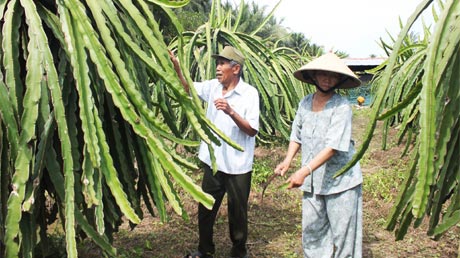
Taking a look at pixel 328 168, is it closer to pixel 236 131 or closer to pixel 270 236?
pixel 236 131

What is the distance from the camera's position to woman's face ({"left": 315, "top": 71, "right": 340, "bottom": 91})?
2.73m

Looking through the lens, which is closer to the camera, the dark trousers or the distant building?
the dark trousers

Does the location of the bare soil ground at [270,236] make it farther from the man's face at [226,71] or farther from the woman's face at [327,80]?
the woman's face at [327,80]

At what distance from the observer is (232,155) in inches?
124

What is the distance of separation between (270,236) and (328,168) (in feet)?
4.34

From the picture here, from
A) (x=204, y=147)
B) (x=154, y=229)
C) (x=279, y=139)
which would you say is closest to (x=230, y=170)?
(x=204, y=147)

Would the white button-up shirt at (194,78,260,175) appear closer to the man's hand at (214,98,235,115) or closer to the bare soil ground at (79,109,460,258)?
the man's hand at (214,98,235,115)

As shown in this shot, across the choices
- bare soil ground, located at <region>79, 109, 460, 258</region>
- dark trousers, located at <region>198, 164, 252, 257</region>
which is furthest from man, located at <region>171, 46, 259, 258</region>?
bare soil ground, located at <region>79, 109, 460, 258</region>

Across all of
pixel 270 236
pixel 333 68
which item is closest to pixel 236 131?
pixel 333 68

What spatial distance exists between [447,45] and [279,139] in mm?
6067

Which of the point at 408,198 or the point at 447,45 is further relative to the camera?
the point at 408,198

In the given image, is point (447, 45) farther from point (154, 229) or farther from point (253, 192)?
point (253, 192)

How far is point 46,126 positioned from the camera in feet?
4.86

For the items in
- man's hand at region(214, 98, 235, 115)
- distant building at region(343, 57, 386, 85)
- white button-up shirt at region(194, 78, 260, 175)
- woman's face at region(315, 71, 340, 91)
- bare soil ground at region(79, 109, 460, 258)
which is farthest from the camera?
distant building at region(343, 57, 386, 85)
